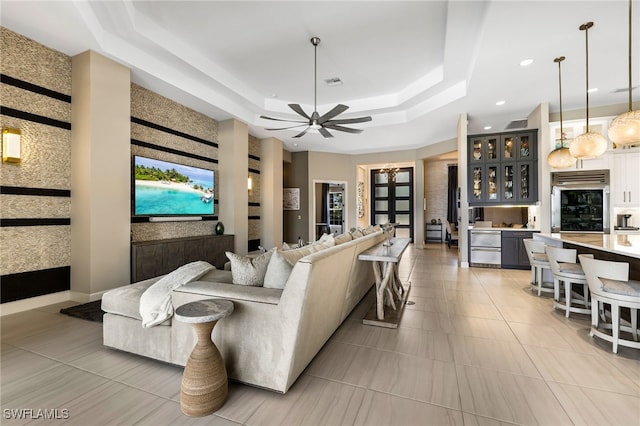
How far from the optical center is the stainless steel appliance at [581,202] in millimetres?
4949

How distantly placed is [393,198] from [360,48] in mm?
7729

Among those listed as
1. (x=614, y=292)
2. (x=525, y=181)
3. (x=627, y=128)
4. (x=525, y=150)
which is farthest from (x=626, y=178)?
(x=614, y=292)

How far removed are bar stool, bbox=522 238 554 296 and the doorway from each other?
5919mm

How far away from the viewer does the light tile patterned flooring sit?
1.57m

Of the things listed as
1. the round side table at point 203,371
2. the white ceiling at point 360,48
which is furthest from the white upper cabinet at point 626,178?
the round side table at point 203,371

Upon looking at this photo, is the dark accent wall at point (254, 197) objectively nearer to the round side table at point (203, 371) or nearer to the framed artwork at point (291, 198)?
the framed artwork at point (291, 198)

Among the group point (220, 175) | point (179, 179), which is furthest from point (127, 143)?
point (220, 175)

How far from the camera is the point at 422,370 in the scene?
2012 mm

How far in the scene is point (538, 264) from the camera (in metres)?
3.78

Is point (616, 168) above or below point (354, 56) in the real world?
below

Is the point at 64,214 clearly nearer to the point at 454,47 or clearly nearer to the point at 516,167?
the point at 454,47

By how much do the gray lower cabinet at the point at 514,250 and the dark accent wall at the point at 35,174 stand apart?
7306mm

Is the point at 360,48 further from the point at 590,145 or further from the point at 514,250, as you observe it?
the point at 514,250

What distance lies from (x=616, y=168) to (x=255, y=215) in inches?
296
